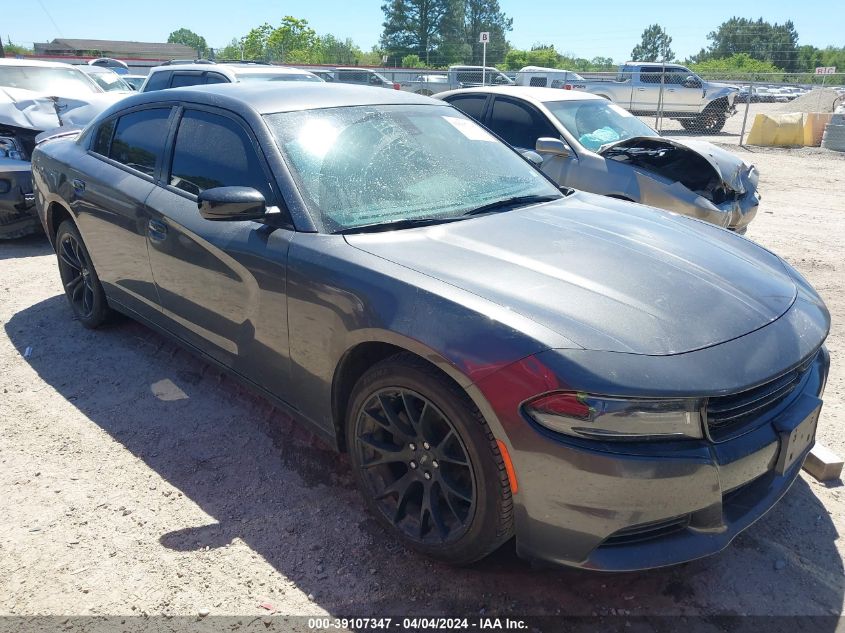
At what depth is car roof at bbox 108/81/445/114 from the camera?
3.13m

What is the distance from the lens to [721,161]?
641cm

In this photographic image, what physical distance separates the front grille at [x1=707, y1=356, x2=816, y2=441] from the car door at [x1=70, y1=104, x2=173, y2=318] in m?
2.93

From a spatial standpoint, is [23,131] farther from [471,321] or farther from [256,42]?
[256,42]

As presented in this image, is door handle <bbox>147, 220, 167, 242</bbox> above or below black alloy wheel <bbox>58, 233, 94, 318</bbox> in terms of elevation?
above

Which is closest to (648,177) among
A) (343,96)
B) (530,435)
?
(343,96)

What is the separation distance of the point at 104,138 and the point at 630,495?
3861mm

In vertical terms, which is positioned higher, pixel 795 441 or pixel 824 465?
pixel 795 441

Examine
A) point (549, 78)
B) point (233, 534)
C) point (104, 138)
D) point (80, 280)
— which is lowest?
point (233, 534)

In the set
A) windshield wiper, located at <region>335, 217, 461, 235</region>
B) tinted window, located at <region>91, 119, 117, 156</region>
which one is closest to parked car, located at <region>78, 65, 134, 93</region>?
tinted window, located at <region>91, 119, 117, 156</region>

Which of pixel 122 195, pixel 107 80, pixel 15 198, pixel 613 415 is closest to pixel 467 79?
pixel 107 80

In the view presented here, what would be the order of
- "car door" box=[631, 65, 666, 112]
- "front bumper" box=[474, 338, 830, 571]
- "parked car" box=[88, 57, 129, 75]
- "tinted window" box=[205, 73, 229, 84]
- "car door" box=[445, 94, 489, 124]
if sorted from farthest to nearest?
"parked car" box=[88, 57, 129, 75]
"car door" box=[631, 65, 666, 112]
"tinted window" box=[205, 73, 229, 84]
"car door" box=[445, 94, 489, 124]
"front bumper" box=[474, 338, 830, 571]

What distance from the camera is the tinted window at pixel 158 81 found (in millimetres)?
9430

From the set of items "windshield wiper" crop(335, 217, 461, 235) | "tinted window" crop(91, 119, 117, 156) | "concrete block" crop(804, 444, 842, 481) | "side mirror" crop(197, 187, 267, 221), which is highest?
"tinted window" crop(91, 119, 117, 156)

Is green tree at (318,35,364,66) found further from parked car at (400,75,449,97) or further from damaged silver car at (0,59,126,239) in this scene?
damaged silver car at (0,59,126,239)
